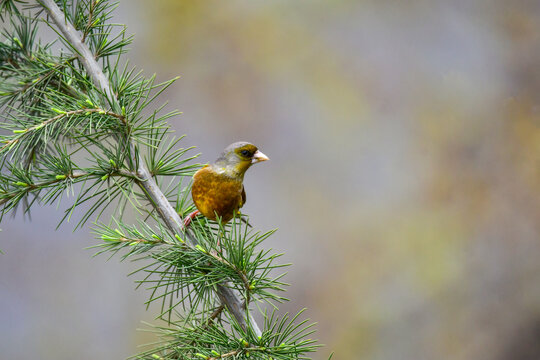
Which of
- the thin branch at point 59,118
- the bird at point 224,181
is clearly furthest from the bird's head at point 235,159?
the thin branch at point 59,118

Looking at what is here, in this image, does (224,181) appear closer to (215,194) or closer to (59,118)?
(215,194)

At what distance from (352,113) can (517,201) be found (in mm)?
478

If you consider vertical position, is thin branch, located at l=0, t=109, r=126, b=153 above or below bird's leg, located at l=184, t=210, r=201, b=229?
above

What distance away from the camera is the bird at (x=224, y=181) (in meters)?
0.58

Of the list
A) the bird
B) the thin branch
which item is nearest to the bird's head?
the bird

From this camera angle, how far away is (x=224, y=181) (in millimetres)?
575

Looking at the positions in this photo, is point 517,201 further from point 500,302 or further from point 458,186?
point 500,302

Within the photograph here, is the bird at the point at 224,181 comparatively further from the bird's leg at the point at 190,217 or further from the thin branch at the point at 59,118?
the thin branch at the point at 59,118

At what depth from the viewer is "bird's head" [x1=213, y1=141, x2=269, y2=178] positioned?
0.58 meters

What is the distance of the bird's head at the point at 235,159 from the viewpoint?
0.58 m

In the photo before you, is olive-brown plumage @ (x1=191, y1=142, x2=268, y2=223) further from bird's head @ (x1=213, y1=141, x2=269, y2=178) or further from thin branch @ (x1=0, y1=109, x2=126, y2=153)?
thin branch @ (x1=0, y1=109, x2=126, y2=153)

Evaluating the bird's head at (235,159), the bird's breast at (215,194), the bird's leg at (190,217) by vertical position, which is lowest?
the bird's leg at (190,217)

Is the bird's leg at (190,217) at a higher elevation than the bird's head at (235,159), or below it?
below

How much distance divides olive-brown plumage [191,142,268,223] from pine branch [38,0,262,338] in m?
0.03
